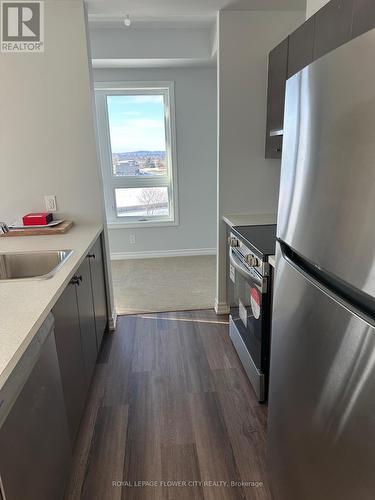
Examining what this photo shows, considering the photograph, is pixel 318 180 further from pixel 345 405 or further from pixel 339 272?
pixel 345 405

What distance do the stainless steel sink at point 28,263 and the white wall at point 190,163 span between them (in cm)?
272

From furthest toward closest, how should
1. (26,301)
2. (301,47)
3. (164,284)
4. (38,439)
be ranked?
(164,284) → (301,47) → (26,301) → (38,439)

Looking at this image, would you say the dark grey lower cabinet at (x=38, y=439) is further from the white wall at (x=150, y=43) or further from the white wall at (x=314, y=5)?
the white wall at (x=150, y=43)

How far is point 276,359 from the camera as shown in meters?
1.19

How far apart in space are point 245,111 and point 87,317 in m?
1.98

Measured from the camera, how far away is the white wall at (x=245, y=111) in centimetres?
248

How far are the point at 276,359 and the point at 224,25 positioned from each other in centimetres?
246

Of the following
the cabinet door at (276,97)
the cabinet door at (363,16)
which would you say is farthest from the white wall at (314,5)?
the cabinet door at (363,16)

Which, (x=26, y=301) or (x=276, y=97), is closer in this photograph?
(x=26, y=301)

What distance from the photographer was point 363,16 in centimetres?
129

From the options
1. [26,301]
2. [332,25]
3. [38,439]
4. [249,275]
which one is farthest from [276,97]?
[38,439]

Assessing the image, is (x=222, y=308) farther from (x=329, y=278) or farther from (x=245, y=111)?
(x=329, y=278)

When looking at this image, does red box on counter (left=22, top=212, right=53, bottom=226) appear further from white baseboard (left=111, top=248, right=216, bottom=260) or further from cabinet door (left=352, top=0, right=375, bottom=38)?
white baseboard (left=111, top=248, right=216, bottom=260)

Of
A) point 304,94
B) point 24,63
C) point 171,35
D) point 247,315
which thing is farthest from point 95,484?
point 171,35
